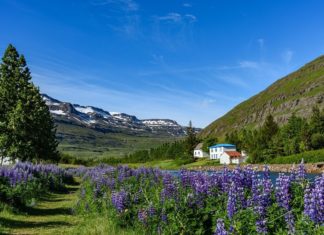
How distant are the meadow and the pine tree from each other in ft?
64.2

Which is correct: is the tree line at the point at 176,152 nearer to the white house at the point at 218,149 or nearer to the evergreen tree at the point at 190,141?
the evergreen tree at the point at 190,141

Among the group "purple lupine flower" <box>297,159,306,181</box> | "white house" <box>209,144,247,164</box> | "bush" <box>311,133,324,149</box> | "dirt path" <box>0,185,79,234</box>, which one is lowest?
"dirt path" <box>0,185,79,234</box>

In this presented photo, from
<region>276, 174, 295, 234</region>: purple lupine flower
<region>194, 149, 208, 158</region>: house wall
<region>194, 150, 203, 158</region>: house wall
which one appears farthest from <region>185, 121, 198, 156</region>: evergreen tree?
<region>276, 174, 295, 234</region>: purple lupine flower

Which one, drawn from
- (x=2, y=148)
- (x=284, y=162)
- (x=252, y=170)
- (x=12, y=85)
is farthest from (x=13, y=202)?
(x=284, y=162)

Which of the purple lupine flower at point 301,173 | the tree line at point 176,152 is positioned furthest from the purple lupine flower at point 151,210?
the tree line at point 176,152

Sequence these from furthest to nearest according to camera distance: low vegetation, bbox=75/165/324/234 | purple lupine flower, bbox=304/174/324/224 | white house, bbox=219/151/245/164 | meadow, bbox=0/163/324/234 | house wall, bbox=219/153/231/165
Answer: house wall, bbox=219/153/231/165 < white house, bbox=219/151/245/164 < meadow, bbox=0/163/324/234 < low vegetation, bbox=75/165/324/234 < purple lupine flower, bbox=304/174/324/224

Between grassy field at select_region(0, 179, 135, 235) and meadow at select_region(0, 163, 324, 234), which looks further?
grassy field at select_region(0, 179, 135, 235)

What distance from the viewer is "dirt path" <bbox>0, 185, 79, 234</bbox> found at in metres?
14.2

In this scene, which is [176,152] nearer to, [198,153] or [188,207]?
[198,153]

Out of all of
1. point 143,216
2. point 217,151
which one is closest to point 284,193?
point 143,216

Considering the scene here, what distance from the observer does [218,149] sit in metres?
148

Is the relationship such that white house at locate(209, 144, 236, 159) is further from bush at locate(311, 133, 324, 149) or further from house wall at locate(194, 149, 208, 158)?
bush at locate(311, 133, 324, 149)

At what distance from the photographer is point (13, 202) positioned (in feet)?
58.5

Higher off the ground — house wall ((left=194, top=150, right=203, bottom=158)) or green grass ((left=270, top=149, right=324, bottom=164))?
house wall ((left=194, top=150, right=203, bottom=158))
